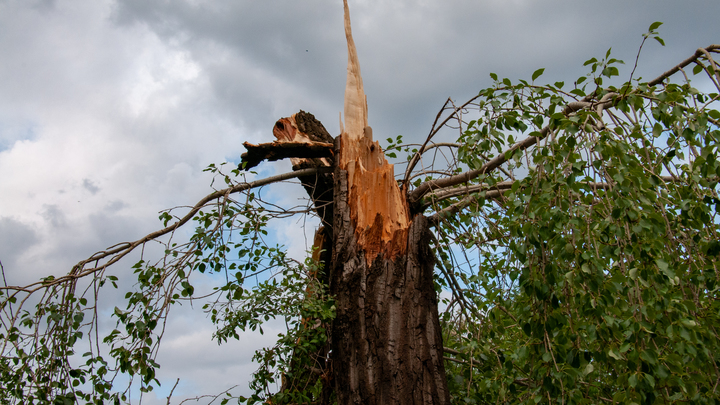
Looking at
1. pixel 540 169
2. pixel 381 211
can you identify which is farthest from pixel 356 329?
pixel 540 169

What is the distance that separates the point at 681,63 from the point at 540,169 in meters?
0.95

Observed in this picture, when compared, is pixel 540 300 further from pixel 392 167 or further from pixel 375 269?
pixel 392 167

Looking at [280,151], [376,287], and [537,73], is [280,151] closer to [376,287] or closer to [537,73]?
[376,287]

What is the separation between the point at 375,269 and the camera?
3002 mm

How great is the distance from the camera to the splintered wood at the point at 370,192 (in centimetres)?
310

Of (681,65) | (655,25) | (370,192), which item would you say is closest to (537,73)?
(655,25)

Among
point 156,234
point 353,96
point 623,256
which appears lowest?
point 623,256

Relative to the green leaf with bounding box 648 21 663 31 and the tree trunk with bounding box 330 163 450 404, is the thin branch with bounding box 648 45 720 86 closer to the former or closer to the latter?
the green leaf with bounding box 648 21 663 31

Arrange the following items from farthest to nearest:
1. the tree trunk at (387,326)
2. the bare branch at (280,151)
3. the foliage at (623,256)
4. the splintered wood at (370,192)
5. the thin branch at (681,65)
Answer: the bare branch at (280,151) < the splintered wood at (370,192) < the tree trunk at (387,326) < the thin branch at (681,65) < the foliage at (623,256)

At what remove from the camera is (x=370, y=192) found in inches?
132

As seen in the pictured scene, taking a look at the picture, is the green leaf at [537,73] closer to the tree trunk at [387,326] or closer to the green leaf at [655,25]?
the green leaf at [655,25]

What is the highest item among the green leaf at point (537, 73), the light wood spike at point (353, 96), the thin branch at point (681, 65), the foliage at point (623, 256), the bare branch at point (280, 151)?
the light wood spike at point (353, 96)

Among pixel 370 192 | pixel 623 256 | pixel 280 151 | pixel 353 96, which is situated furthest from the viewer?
pixel 353 96

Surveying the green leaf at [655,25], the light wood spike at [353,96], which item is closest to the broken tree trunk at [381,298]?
the light wood spike at [353,96]
